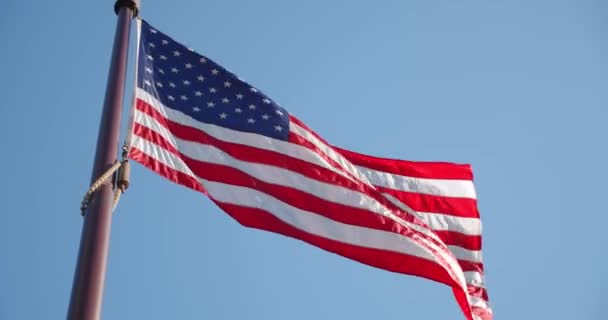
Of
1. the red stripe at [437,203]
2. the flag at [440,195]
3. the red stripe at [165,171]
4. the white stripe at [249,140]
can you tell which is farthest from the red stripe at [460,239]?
the red stripe at [165,171]

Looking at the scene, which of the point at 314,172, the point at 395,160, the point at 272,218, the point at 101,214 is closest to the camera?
the point at 101,214

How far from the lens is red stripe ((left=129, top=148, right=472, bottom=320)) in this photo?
9625mm

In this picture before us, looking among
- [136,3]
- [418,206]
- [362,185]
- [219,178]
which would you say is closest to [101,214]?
[219,178]

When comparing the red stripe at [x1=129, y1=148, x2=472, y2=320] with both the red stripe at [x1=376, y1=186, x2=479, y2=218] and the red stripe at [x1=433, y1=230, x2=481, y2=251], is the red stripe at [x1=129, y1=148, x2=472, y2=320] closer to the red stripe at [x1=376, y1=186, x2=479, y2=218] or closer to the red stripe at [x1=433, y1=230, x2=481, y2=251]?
the red stripe at [x1=433, y1=230, x2=481, y2=251]

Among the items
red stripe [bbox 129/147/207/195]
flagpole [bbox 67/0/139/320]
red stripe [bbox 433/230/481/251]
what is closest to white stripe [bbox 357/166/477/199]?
red stripe [bbox 433/230/481/251]

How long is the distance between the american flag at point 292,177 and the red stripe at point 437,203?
0.02 m

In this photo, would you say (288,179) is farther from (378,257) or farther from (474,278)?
(474,278)

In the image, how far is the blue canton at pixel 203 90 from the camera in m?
10.5

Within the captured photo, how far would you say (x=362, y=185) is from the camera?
1082cm

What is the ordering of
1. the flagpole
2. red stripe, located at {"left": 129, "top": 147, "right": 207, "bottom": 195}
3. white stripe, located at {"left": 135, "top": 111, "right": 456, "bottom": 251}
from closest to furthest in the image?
the flagpole, red stripe, located at {"left": 129, "top": 147, "right": 207, "bottom": 195}, white stripe, located at {"left": 135, "top": 111, "right": 456, "bottom": 251}

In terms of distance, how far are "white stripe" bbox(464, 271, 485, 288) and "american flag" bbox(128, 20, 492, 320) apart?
13 millimetres

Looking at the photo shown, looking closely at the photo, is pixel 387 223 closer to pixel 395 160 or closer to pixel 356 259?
pixel 356 259

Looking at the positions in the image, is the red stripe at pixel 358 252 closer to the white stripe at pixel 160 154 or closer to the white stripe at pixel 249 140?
the white stripe at pixel 160 154

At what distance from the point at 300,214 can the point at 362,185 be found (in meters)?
1.21
